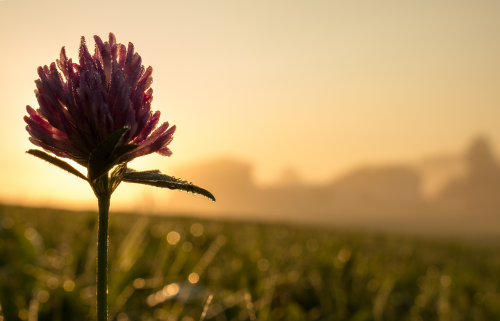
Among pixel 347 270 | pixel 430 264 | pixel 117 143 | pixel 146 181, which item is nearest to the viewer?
pixel 117 143

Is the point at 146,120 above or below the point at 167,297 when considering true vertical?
above

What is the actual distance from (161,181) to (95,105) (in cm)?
15

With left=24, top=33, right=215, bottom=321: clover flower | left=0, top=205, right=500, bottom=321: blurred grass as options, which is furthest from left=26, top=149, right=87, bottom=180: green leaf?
left=0, top=205, right=500, bottom=321: blurred grass

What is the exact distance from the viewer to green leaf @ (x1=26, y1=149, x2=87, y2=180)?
56cm

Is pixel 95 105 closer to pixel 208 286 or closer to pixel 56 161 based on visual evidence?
pixel 56 161

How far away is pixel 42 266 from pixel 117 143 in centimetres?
191

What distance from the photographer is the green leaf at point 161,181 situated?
1.94 ft

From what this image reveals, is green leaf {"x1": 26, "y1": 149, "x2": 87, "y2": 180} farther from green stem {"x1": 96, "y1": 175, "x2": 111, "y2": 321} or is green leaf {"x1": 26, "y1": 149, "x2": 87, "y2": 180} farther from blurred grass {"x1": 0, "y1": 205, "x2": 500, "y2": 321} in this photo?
blurred grass {"x1": 0, "y1": 205, "x2": 500, "y2": 321}

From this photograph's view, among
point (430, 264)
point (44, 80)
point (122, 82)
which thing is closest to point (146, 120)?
point (122, 82)

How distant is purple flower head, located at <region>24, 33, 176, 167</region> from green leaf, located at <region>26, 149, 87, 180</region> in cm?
1

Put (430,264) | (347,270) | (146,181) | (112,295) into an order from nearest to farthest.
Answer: (146,181) < (112,295) < (347,270) < (430,264)

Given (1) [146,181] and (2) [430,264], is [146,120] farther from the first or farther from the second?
(2) [430,264]

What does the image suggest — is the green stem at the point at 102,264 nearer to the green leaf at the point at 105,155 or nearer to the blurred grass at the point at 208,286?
the green leaf at the point at 105,155

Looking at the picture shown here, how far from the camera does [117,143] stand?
0.49m
